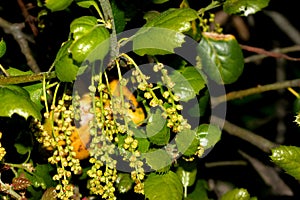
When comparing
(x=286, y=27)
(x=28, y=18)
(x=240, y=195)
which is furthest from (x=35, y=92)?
(x=286, y=27)

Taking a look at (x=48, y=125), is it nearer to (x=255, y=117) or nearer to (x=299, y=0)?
(x=299, y=0)

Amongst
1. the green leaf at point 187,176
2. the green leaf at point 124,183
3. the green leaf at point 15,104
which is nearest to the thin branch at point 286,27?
the green leaf at point 187,176

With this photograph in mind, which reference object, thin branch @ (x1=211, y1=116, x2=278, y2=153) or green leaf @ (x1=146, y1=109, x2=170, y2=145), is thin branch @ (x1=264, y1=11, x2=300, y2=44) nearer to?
thin branch @ (x1=211, y1=116, x2=278, y2=153)

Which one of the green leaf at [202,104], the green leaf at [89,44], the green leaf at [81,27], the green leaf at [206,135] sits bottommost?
the green leaf at [202,104]

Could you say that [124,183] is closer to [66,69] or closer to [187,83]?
[187,83]

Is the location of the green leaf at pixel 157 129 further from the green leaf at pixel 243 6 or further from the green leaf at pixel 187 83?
the green leaf at pixel 243 6

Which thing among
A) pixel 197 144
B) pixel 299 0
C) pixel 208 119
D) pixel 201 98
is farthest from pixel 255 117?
pixel 197 144
